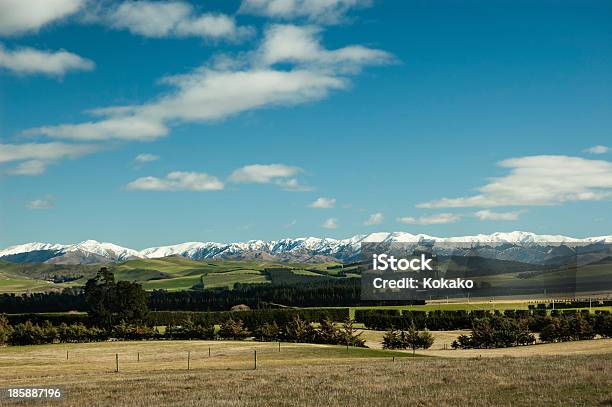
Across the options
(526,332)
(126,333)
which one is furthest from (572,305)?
(126,333)

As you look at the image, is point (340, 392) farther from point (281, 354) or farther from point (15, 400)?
point (281, 354)

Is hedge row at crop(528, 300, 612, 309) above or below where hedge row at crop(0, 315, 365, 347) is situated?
above

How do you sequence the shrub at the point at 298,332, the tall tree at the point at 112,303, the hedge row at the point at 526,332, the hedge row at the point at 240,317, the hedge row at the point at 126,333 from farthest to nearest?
the hedge row at the point at 240,317
the tall tree at the point at 112,303
the hedge row at the point at 126,333
the shrub at the point at 298,332
the hedge row at the point at 526,332

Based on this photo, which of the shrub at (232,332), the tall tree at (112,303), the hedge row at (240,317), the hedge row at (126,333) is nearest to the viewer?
the hedge row at (126,333)

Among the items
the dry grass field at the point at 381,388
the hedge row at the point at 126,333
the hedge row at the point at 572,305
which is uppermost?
the dry grass field at the point at 381,388

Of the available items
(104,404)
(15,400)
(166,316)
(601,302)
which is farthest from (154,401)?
(601,302)

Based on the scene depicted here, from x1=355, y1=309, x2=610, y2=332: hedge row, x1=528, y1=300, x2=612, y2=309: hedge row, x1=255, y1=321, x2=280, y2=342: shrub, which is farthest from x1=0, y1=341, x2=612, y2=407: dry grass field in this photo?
x1=528, y1=300, x2=612, y2=309: hedge row

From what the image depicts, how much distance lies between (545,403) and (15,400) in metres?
25.2

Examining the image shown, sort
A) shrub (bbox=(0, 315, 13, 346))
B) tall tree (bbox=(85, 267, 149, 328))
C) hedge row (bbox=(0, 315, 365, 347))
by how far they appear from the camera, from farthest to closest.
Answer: tall tree (bbox=(85, 267, 149, 328)) → shrub (bbox=(0, 315, 13, 346)) → hedge row (bbox=(0, 315, 365, 347))

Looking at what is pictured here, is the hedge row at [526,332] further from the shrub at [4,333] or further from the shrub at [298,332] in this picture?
the shrub at [4,333]

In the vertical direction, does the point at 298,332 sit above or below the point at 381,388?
below

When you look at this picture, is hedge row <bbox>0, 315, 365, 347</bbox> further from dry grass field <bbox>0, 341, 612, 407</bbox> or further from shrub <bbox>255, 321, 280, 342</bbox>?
dry grass field <bbox>0, 341, 612, 407</bbox>

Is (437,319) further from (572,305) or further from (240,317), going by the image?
(240,317)

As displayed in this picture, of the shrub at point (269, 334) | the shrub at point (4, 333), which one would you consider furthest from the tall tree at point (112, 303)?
the shrub at point (269, 334)
